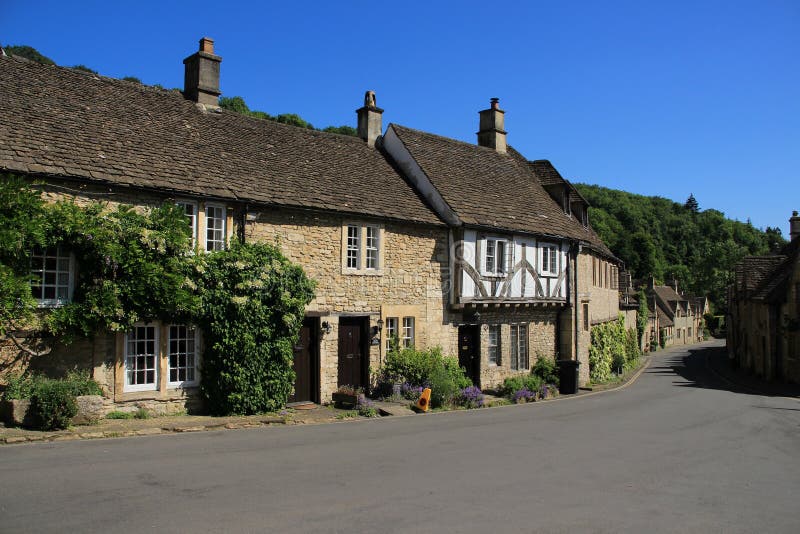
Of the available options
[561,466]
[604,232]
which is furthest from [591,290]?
[604,232]

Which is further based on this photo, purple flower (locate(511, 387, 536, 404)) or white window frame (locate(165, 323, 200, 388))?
purple flower (locate(511, 387, 536, 404))

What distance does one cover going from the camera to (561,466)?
10.9 meters

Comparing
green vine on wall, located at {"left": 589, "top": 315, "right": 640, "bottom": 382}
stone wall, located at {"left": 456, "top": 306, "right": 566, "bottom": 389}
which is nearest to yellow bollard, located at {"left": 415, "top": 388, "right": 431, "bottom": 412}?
stone wall, located at {"left": 456, "top": 306, "right": 566, "bottom": 389}

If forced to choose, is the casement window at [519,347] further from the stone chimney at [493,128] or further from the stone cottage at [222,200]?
the stone chimney at [493,128]

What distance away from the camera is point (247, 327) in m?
15.4

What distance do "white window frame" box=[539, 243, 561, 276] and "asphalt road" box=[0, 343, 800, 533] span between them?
33.5 ft

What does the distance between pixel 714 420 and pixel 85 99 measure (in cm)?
1858

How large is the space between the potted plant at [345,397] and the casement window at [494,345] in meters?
7.26

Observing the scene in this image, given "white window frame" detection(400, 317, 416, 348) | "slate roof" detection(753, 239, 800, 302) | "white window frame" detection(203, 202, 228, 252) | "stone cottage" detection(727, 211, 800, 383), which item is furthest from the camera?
"slate roof" detection(753, 239, 800, 302)

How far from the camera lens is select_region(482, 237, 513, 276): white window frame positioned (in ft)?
74.4

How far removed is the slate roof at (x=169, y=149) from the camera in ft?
46.6

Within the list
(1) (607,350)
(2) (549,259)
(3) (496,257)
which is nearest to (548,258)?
(2) (549,259)

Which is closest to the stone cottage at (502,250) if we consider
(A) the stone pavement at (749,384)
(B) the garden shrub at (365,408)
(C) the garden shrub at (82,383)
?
(B) the garden shrub at (365,408)

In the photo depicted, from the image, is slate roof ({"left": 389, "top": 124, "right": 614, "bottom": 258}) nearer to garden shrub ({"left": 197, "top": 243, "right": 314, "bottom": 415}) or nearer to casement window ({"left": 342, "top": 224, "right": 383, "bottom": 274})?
casement window ({"left": 342, "top": 224, "right": 383, "bottom": 274})
